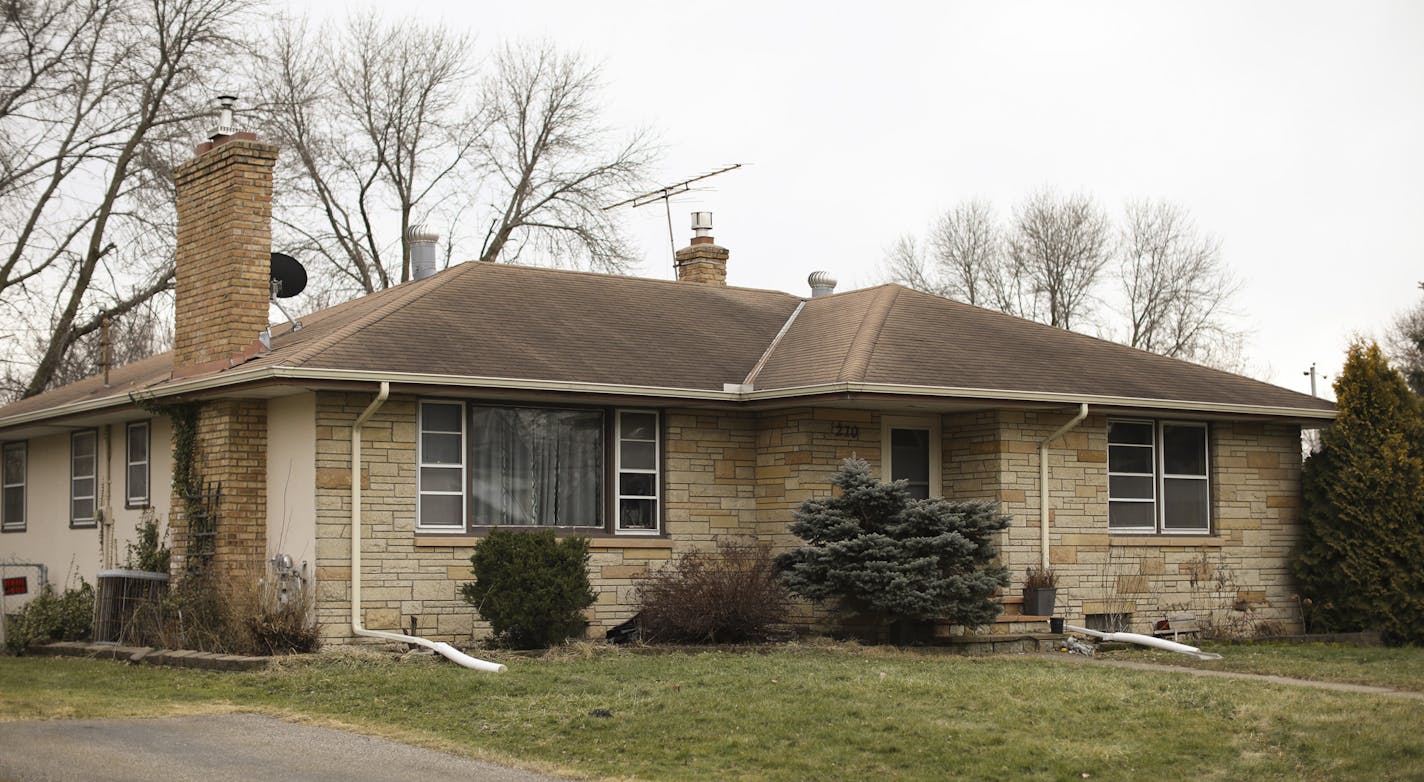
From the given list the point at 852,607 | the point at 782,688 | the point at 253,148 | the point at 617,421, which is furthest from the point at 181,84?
the point at 782,688

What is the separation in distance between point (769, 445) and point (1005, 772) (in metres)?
8.71

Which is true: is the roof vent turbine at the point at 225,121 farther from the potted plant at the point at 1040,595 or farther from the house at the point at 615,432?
the potted plant at the point at 1040,595

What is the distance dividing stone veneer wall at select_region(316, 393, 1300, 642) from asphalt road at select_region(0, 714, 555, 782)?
442 centimetres

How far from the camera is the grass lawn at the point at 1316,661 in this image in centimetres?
1399

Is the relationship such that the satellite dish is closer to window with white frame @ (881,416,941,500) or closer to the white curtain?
the white curtain

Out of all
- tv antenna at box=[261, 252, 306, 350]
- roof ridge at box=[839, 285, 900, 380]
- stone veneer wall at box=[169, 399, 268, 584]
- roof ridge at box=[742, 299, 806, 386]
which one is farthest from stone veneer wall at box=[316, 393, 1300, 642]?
tv antenna at box=[261, 252, 306, 350]

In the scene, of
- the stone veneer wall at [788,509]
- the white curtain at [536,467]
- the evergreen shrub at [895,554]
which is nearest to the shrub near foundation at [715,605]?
the evergreen shrub at [895,554]

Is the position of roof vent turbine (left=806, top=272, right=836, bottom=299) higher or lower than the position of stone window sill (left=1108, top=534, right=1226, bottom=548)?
higher

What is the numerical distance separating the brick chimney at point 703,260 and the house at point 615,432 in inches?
94.0

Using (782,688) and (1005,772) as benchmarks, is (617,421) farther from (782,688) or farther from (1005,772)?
(1005,772)

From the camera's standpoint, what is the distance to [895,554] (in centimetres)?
1633

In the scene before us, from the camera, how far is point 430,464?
16.6 meters

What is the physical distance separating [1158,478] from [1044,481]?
6.72ft

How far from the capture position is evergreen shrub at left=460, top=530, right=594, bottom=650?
50.3 feet
